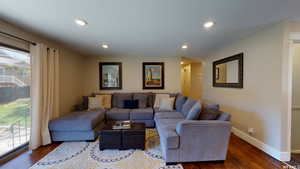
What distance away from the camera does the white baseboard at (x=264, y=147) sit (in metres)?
2.36

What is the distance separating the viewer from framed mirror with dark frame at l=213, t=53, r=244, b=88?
3.31 m

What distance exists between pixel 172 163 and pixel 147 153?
52cm

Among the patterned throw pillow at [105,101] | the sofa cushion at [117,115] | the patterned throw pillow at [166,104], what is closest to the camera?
the sofa cushion at [117,115]

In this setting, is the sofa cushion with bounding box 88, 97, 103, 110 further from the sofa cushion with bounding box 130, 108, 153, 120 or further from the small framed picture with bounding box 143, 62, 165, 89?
the small framed picture with bounding box 143, 62, 165, 89

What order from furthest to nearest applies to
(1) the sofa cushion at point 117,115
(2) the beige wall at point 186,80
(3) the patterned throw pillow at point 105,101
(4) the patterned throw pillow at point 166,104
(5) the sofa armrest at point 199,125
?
(2) the beige wall at point 186,80 → (3) the patterned throw pillow at point 105,101 → (4) the patterned throw pillow at point 166,104 → (1) the sofa cushion at point 117,115 → (5) the sofa armrest at point 199,125

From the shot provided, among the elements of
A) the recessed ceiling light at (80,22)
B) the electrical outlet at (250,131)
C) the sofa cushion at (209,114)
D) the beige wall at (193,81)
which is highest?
the recessed ceiling light at (80,22)

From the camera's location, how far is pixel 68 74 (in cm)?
420

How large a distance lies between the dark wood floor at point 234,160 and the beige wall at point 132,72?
108 inches

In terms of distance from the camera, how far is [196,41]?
344 centimetres

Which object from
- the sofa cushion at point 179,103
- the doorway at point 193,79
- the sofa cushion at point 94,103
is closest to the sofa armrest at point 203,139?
the sofa cushion at point 179,103

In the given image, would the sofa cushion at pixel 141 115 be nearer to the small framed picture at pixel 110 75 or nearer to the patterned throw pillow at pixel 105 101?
the patterned throw pillow at pixel 105 101

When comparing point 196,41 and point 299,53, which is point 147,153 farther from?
point 299,53

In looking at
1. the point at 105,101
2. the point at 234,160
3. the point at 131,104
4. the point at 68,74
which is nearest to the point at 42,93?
the point at 68,74

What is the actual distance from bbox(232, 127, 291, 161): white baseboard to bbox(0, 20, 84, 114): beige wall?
14.3 feet
